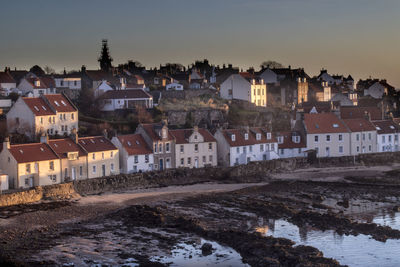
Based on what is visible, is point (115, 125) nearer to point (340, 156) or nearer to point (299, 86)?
point (340, 156)

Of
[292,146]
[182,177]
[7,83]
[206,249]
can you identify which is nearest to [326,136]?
[292,146]

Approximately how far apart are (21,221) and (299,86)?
47447 millimetres

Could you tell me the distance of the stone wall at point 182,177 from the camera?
4005cm

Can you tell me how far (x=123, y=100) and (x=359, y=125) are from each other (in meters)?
21.9

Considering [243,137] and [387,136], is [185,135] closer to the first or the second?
[243,137]

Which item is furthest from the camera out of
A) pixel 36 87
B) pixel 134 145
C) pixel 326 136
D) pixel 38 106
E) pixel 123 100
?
Result: pixel 36 87

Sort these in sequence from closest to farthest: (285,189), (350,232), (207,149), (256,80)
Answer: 1. (350,232)
2. (285,189)
3. (207,149)
4. (256,80)

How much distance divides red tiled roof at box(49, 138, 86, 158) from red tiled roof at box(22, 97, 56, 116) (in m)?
5.82

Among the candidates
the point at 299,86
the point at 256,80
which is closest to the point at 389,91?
the point at 299,86

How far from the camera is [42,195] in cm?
3997

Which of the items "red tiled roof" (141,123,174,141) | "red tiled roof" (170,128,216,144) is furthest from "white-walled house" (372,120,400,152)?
"red tiled roof" (141,123,174,141)

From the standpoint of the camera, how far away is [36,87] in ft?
206

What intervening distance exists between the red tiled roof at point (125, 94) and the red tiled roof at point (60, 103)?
848 cm

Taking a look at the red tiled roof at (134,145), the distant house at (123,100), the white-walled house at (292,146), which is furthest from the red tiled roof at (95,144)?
the white-walled house at (292,146)
